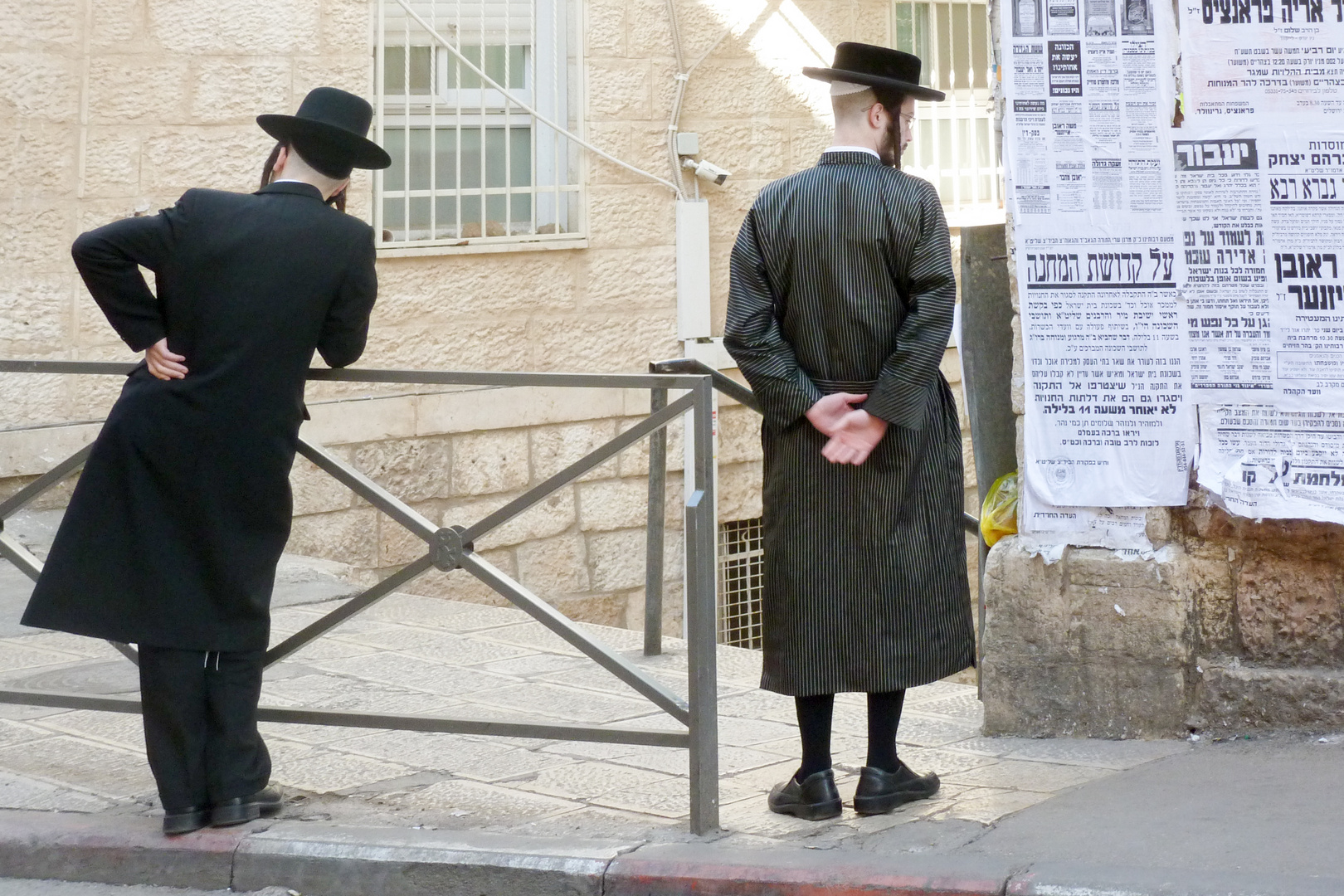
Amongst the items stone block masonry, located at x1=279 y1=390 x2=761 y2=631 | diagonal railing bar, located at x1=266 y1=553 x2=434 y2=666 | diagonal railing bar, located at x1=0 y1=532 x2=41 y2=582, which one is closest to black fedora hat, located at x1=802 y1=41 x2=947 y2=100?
diagonal railing bar, located at x1=266 y1=553 x2=434 y2=666

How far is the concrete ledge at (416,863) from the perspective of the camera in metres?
3.39

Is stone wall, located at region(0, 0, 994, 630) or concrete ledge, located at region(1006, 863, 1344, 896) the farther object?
stone wall, located at region(0, 0, 994, 630)

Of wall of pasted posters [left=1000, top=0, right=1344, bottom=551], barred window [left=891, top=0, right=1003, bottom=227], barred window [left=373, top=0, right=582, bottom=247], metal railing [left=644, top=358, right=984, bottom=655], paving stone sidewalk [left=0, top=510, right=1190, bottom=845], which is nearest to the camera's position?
paving stone sidewalk [left=0, top=510, right=1190, bottom=845]

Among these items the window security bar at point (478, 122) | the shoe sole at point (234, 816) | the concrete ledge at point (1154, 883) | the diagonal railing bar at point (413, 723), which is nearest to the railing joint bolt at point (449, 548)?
the diagonal railing bar at point (413, 723)

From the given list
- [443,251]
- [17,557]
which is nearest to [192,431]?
[17,557]

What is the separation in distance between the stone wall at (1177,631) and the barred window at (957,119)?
17.8 ft

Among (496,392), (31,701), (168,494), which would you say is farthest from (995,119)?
(496,392)

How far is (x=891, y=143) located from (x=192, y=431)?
67.7 inches

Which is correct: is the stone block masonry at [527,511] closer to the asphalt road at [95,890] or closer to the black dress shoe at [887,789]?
the asphalt road at [95,890]

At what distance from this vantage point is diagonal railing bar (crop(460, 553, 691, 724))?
362cm

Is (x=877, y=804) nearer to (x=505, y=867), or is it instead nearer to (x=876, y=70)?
(x=505, y=867)

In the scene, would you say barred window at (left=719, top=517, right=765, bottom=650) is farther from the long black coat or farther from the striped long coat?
the long black coat

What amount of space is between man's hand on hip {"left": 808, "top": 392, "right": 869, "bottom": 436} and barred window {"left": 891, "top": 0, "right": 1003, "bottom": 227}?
20.0ft

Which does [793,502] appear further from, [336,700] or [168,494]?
[336,700]
